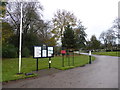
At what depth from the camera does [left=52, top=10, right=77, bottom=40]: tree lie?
2380 centimetres

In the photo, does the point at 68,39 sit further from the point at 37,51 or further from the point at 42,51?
the point at 37,51

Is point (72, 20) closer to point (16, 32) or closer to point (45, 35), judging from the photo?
point (45, 35)

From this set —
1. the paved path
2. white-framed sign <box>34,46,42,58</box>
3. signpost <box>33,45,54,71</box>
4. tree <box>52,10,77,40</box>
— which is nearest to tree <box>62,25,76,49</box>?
tree <box>52,10,77,40</box>

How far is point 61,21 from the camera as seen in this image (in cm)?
2453

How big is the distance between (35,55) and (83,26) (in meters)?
30.1

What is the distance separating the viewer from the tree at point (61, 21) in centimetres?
2380

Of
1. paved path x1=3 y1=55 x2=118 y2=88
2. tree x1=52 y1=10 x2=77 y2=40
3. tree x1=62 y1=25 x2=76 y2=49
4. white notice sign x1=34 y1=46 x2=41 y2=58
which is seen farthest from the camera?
tree x1=52 y1=10 x2=77 y2=40

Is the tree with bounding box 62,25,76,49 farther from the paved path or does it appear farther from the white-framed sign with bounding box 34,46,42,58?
the paved path

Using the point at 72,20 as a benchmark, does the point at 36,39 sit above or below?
below

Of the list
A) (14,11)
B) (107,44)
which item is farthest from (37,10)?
(107,44)

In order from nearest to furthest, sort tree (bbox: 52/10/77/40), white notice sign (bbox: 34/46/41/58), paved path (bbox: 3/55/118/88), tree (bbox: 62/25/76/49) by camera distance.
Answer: paved path (bbox: 3/55/118/88) < white notice sign (bbox: 34/46/41/58) < tree (bbox: 62/25/76/49) < tree (bbox: 52/10/77/40)

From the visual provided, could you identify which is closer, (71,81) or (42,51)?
(71,81)

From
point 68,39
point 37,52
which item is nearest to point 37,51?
point 37,52

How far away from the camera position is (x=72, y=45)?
2262 cm
